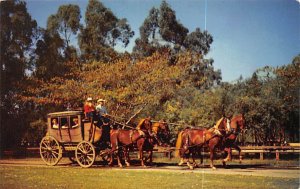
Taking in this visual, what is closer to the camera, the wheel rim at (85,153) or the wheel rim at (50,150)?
the wheel rim at (85,153)

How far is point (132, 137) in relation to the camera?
12.1 m

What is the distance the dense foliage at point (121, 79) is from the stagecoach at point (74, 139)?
257 cm

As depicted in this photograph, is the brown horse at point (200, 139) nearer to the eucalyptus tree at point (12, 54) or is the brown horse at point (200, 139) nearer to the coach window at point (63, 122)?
the coach window at point (63, 122)

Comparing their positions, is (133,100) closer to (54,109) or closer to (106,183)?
(54,109)

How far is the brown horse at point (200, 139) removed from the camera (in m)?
11.3

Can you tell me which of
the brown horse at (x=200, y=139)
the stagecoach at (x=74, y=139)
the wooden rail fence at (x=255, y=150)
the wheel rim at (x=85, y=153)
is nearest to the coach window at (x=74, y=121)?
the stagecoach at (x=74, y=139)

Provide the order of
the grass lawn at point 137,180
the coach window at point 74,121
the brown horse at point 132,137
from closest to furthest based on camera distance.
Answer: the grass lawn at point 137,180 < the brown horse at point 132,137 < the coach window at point 74,121

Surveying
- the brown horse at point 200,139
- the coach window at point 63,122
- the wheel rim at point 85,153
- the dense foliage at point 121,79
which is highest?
the dense foliage at point 121,79

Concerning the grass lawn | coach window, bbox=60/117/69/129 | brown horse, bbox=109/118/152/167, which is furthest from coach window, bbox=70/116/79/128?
the grass lawn

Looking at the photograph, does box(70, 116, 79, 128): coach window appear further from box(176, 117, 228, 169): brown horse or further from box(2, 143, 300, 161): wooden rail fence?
box(176, 117, 228, 169): brown horse

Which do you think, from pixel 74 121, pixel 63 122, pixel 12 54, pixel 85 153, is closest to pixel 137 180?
pixel 85 153

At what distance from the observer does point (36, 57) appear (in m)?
16.5

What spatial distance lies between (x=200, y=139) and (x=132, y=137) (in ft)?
6.84

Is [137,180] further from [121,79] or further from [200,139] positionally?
[121,79]
